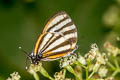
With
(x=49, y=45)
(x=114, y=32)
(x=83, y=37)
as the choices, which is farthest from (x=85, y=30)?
(x=49, y=45)

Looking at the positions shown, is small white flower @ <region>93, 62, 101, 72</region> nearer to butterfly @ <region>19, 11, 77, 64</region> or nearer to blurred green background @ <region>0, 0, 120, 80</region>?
butterfly @ <region>19, 11, 77, 64</region>

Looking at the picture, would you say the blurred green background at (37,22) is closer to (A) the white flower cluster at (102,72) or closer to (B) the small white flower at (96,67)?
(A) the white flower cluster at (102,72)

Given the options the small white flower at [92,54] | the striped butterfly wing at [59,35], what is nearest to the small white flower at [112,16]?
the small white flower at [92,54]

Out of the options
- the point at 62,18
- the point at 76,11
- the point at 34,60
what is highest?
the point at 76,11

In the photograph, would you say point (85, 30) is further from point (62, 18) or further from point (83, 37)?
Answer: point (62, 18)

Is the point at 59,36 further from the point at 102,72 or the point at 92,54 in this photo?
the point at 102,72

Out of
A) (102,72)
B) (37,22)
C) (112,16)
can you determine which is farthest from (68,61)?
(37,22)

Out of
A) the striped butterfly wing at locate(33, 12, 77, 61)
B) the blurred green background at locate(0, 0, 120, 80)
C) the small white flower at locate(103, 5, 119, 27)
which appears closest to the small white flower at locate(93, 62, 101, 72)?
the striped butterfly wing at locate(33, 12, 77, 61)

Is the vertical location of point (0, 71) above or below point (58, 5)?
below
